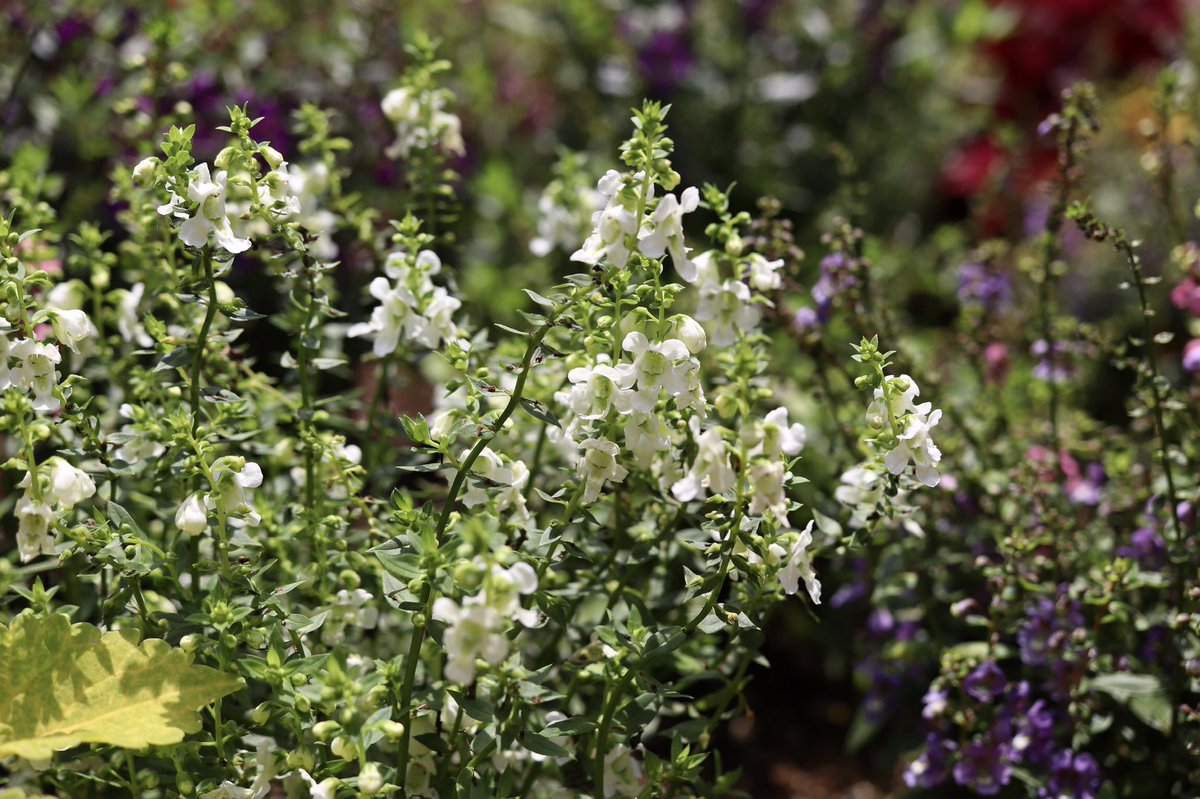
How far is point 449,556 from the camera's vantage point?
47.6 inches

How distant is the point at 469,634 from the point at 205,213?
56 cm

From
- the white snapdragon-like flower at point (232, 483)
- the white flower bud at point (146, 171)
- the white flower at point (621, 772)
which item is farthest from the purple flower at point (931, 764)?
the white flower bud at point (146, 171)

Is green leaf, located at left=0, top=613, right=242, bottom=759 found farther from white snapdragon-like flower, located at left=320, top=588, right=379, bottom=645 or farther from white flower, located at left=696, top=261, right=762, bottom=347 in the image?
white flower, located at left=696, top=261, right=762, bottom=347

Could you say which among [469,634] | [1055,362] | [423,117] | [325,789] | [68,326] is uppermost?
→ [423,117]

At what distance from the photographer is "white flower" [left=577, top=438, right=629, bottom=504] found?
1.28m

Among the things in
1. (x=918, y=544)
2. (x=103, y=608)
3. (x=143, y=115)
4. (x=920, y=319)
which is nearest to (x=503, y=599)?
(x=103, y=608)

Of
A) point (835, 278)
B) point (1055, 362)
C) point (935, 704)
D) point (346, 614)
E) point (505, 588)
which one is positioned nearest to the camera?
point (505, 588)

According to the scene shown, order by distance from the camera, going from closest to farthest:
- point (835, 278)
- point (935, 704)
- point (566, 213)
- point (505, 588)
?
1. point (505, 588)
2. point (935, 704)
3. point (835, 278)
4. point (566, 213)

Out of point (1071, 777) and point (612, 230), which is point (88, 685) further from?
point (1071, 777)

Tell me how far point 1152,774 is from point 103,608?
4.76 ft

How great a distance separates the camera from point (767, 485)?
1.19m

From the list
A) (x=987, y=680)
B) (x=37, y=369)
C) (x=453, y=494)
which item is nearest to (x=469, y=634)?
(x=453, y=494)

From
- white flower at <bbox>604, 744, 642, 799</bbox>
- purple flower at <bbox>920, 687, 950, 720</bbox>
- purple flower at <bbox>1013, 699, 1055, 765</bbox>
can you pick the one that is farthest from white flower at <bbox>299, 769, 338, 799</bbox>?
purple flower at <bbox>1013, 699, 1055, 765</bbox>

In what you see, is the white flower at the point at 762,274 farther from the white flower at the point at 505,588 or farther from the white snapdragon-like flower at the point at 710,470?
the white flower at the point at 505,588
